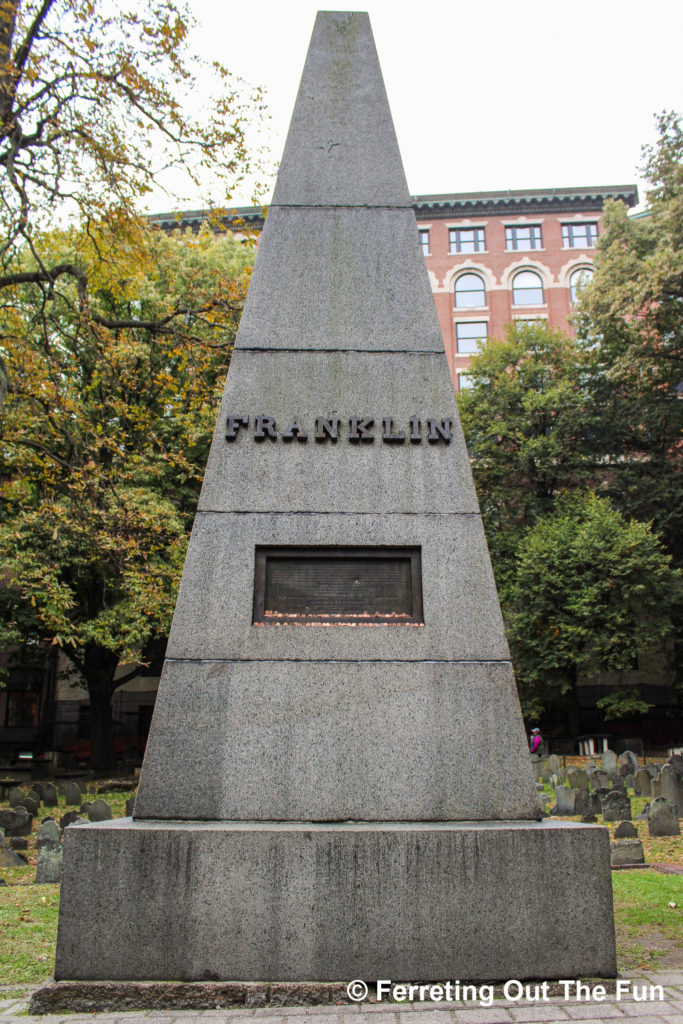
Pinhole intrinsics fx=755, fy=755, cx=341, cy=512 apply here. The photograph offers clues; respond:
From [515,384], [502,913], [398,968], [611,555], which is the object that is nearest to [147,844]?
[398,968]

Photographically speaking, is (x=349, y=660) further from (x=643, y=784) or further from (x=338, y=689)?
(x=643, y=784)

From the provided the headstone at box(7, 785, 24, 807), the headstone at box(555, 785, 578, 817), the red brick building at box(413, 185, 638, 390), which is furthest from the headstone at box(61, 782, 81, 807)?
the red brick building at box(413, 185, 638, 390)

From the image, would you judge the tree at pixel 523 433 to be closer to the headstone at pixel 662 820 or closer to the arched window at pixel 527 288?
the arched window at pixel 527 288

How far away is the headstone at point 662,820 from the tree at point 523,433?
1565 centimetres

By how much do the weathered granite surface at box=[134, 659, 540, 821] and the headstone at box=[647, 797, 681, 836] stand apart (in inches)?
283

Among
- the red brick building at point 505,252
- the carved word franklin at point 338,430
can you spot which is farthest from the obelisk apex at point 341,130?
the red brick building at point 505,252

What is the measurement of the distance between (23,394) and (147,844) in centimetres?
974

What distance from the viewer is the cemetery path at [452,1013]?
3.28 metres

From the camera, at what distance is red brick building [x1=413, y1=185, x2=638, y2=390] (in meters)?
37.9

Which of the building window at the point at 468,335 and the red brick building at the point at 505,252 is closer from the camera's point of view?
the building window at the point at 468,335

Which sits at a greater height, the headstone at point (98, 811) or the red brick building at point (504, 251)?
the red brick building at point (504, 251)

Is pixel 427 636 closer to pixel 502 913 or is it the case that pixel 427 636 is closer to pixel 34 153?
pixel 502 913

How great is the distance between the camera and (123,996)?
3.49 m

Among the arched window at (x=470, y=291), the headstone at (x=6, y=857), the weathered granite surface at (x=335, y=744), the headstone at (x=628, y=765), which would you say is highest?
the arched window at (x=470, y=291)
